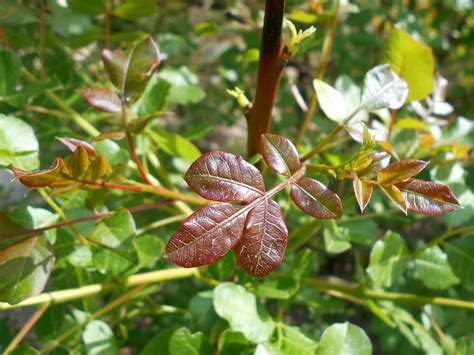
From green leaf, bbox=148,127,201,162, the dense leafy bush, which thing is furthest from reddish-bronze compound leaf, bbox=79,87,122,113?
green leaf, bbox=148,127,201,162

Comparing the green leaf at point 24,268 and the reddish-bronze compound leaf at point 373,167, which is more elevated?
the reddish-bronze compound leaf at point 373,167

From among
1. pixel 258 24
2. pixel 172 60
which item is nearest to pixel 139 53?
pixel 258 24

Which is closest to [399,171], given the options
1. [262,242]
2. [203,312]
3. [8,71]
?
[262,242]

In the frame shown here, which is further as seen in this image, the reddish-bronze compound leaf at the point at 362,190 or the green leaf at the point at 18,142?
the green leaf at the point at 18,142

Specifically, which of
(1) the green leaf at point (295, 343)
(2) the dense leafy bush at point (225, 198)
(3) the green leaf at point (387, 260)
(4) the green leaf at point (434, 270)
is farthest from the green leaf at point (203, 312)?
(4) the green leaf at point (434, 270)

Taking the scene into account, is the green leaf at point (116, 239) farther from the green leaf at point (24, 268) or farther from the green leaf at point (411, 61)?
the green leaf at point (411, 61)

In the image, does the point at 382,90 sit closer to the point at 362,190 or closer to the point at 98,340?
the point at 362,190

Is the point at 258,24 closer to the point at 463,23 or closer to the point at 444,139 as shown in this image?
the point at 444,139
